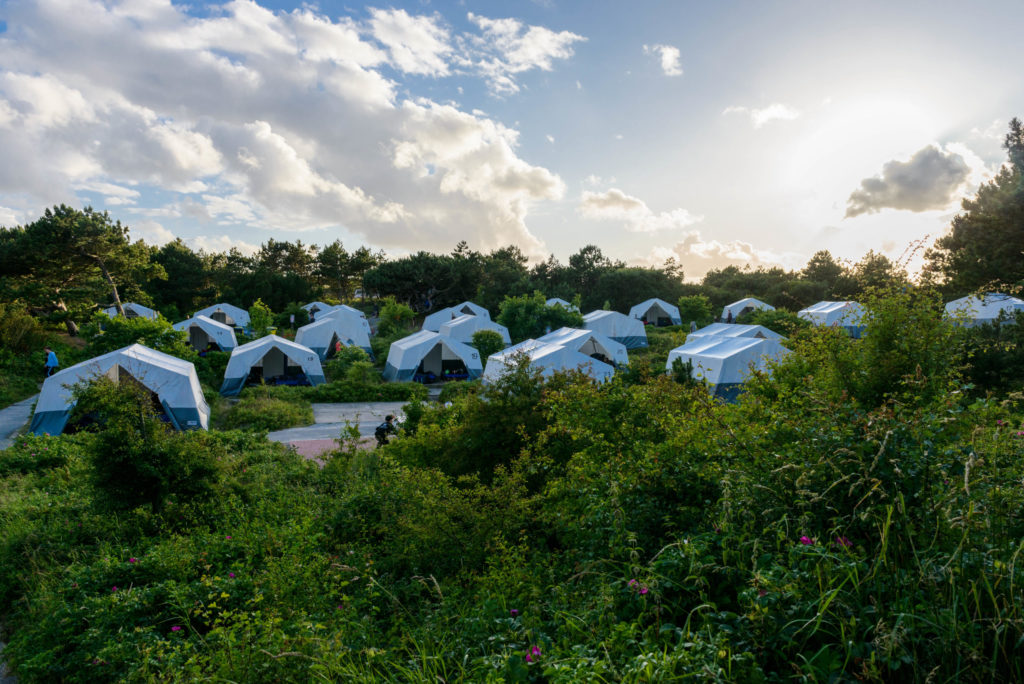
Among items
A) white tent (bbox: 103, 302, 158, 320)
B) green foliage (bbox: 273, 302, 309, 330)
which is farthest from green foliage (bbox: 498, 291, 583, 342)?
white tent (bbox: 103, 302, 158, 320)

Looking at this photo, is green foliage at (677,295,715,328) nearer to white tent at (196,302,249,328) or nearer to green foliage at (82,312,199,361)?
green foliage at (82,312,199,361)

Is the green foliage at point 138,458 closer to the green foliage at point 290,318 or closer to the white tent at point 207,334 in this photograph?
the white tent at point 207,334

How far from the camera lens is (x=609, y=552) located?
→ 318cm

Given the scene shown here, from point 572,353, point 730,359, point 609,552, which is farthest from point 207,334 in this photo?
point 609,552

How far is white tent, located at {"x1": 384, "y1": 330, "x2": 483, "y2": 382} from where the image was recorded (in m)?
20.2

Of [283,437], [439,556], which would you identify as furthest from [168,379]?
[439,556]

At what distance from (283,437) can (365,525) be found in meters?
7.89

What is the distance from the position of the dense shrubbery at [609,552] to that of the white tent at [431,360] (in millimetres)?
12763

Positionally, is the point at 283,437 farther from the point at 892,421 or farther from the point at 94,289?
the point at 94,289

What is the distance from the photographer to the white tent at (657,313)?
40834mm

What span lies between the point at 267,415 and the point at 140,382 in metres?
3.06

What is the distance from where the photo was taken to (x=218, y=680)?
285 centimetres

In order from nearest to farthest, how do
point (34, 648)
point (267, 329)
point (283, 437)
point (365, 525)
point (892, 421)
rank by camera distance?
1. point (892, 421)
2. point (34, 648)
3. point (365, 525)
4. point (283, 437)
5. point (267, 329)

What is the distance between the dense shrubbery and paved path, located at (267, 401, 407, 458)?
4.08 m
